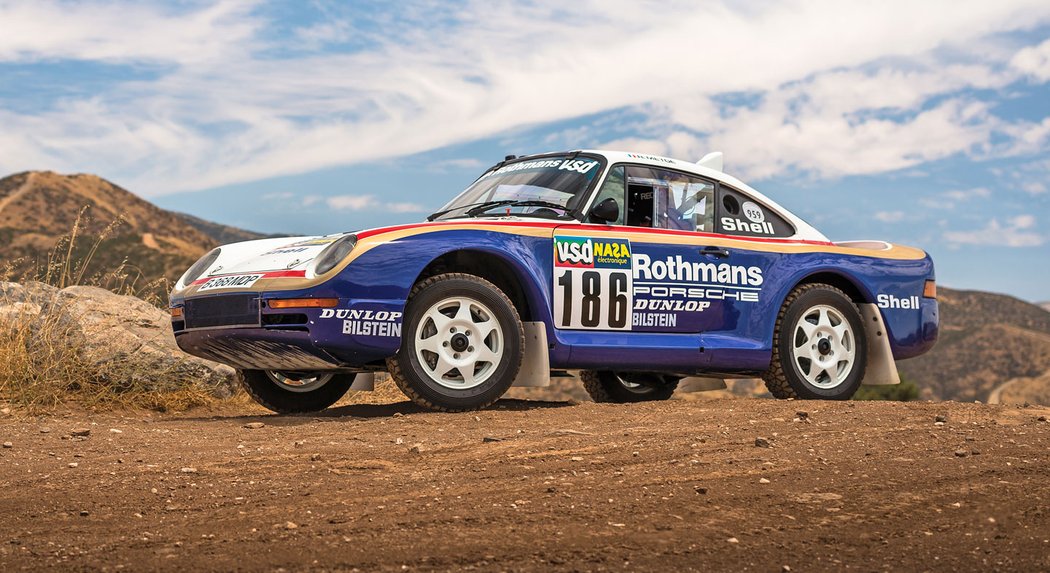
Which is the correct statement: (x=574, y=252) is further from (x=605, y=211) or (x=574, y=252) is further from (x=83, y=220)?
(x=83, y=220)

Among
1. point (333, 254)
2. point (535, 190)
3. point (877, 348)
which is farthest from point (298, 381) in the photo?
point (877, 348)

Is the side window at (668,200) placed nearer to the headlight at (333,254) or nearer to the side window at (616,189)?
the side window at (616,189)

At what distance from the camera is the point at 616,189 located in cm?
824

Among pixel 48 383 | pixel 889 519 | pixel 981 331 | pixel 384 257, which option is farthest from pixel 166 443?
pixel 981 331

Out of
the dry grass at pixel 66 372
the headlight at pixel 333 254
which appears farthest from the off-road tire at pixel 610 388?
the headlight at pixel 333 254

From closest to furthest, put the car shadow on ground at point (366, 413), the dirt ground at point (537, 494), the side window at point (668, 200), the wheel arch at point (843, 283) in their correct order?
1. the dirt ground at point (537, 494)
2. the car shadow on ground at point (366, 413)
3. the side window at point (668, 200)
4. the wheel arch at point (843, 283)

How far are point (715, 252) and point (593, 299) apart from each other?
117 centimetres

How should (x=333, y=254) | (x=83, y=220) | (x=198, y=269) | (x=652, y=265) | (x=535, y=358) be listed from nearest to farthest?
(x=333, y=254), (x=535, y=358), (x=652, y=265), (x=198, y=269), (x=83, y=220)

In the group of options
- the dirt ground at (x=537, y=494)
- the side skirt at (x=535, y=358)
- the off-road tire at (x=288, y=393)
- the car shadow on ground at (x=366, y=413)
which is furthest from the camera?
the off-road tire at (x=288, y=393)

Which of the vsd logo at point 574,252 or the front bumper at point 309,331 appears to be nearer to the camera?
the front bumper at point 309,331

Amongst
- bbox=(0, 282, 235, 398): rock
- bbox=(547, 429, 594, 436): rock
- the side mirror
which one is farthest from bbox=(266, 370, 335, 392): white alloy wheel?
bbox=(547, 429, 594, 436): rock

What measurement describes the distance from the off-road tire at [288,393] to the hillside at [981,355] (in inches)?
1725

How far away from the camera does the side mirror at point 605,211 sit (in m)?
7.86

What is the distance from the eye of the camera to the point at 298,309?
6941 mm
